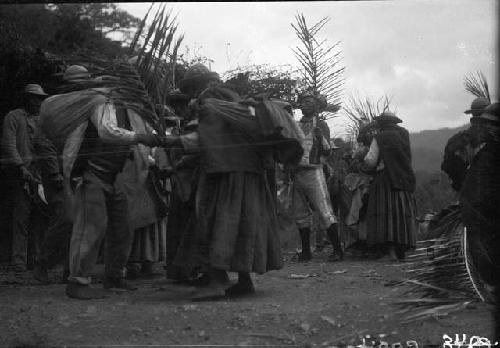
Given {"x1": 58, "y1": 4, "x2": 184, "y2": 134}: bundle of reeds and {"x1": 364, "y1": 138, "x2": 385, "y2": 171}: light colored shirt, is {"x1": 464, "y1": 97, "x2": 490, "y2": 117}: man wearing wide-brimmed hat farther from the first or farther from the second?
{"x1": 364, "y1": 138, "x2": 385, "y2": 171}: light colored shirt

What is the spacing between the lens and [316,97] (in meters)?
7.08

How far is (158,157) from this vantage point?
251 inches

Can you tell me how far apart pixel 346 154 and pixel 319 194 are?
1.70 meters

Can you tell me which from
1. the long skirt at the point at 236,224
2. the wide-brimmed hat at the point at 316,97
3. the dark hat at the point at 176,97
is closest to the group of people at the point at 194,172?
the long skirt at the point at 236,224

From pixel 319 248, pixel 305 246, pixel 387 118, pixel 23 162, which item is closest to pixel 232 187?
pixel 23 162

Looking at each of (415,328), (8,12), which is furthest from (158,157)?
(415,328)

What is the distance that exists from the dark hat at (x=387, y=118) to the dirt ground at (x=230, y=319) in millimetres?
2207

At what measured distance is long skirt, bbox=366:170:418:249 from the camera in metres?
7.43

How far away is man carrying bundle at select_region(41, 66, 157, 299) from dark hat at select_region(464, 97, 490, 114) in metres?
2.18

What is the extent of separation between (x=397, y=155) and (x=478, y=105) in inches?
118

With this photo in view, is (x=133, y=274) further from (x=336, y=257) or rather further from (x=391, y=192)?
(x=391, y=192)

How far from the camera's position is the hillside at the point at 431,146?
4.54 meters

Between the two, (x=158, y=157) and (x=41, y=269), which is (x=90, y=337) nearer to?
(x=41, y=269)

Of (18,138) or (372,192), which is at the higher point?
(18,138)
